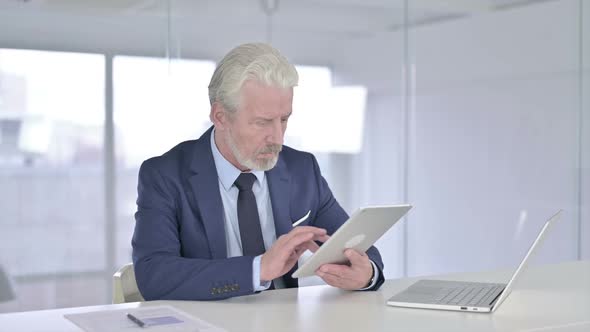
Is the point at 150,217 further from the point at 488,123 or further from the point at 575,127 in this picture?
the point at 575,127

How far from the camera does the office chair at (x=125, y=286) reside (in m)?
2.77

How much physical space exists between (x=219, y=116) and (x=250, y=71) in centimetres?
21

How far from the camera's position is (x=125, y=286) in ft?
9.11

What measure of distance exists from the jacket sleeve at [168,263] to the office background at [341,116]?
1.68 meters

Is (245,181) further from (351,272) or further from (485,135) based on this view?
(485,135)

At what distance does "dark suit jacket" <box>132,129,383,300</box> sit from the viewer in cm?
229

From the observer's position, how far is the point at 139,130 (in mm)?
4309

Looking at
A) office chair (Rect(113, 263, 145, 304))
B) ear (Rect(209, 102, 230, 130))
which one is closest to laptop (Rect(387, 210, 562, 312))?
ear (Rect(209, 102, 230, 130))

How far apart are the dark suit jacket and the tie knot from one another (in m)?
0.07

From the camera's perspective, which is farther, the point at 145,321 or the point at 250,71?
the point at 250,71

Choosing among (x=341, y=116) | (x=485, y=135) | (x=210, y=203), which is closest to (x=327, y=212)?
(x=210, y=203)

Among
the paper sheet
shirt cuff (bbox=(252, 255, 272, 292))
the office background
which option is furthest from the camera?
the office background

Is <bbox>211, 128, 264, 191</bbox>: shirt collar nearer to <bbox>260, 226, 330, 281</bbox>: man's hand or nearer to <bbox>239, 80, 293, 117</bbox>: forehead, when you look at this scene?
<bbox>239, 80, 293, 117</bbox>: forehead

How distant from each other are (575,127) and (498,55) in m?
0.75
